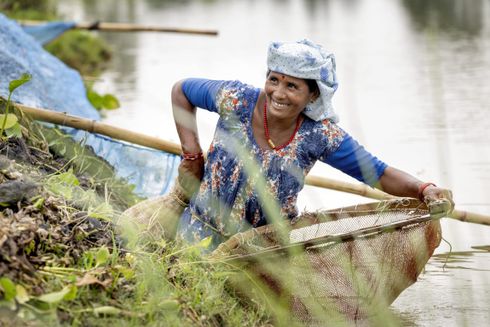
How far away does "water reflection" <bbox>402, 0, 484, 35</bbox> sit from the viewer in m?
14.9

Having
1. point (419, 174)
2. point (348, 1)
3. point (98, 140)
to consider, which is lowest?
point (348, 1)

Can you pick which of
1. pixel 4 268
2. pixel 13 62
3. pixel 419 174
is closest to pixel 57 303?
pixel 4 268

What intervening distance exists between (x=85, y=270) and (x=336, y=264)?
106 cm

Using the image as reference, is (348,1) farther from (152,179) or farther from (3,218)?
(3,218)

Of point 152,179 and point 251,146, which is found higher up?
point 251,146

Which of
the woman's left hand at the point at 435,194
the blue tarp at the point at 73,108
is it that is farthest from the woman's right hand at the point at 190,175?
the woman's left hand at the point at 435,194

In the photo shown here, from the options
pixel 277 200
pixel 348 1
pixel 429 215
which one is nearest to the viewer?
pixel 429 215

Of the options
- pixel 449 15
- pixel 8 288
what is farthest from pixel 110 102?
pixel 449 15

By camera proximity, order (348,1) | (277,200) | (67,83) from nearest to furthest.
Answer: (277,200)
(67,83)
(348,1)

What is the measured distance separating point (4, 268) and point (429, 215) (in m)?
1.65

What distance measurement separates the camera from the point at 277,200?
163 inches

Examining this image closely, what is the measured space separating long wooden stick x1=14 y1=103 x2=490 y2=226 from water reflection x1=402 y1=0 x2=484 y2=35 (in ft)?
26.7

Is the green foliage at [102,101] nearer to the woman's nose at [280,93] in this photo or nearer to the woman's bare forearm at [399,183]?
the woman's nose at [280,93]

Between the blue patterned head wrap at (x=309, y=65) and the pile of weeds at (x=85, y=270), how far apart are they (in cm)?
79
